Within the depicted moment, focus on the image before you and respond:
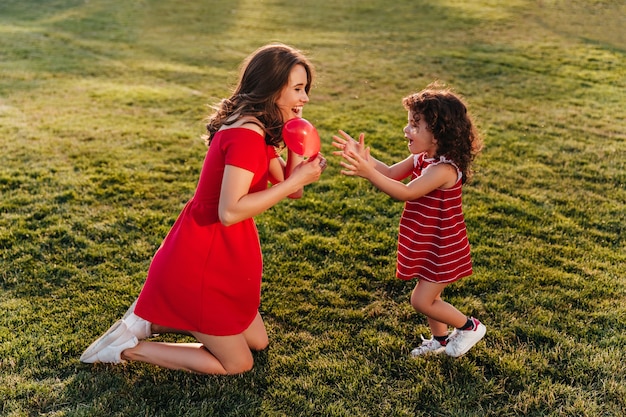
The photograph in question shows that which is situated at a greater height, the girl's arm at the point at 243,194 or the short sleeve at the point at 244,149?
the short sleeve at the point at 244,149

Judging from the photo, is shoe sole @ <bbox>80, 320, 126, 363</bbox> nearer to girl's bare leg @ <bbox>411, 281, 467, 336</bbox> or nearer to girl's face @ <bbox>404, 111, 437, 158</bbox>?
girl's bare leg @ <bbox>411, 281, 467, 336</bbox>

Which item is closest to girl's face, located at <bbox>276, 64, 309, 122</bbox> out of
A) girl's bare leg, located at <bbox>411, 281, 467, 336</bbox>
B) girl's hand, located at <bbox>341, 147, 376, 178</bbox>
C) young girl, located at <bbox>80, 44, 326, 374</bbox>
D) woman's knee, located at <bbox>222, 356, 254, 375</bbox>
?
young girl, located at <bbox>80, 44, 326, 374</bbox>

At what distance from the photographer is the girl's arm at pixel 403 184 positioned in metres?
2.99

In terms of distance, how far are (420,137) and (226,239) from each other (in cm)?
131

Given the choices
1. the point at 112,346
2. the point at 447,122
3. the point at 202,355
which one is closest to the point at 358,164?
the point at 447,122

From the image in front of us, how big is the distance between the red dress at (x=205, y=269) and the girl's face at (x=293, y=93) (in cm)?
24

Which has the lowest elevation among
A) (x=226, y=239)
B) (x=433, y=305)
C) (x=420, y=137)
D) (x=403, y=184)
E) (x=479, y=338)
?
(x=479, y=338)

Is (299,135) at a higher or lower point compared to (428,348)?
higher

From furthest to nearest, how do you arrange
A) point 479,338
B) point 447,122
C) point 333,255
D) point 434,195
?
point 333,255, point 479,338, point 434,195, point 447,122

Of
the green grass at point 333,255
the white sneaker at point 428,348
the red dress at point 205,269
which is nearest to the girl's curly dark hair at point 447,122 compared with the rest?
the red dress at point 205,269

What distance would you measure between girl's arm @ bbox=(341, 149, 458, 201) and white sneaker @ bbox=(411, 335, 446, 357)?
1.08 meters

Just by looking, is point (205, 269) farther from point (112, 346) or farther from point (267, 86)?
point (267, 86)

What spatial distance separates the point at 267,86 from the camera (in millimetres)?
3047

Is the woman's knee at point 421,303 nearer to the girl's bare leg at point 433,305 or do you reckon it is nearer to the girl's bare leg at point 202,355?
the girl's bare leg at point 433,305
